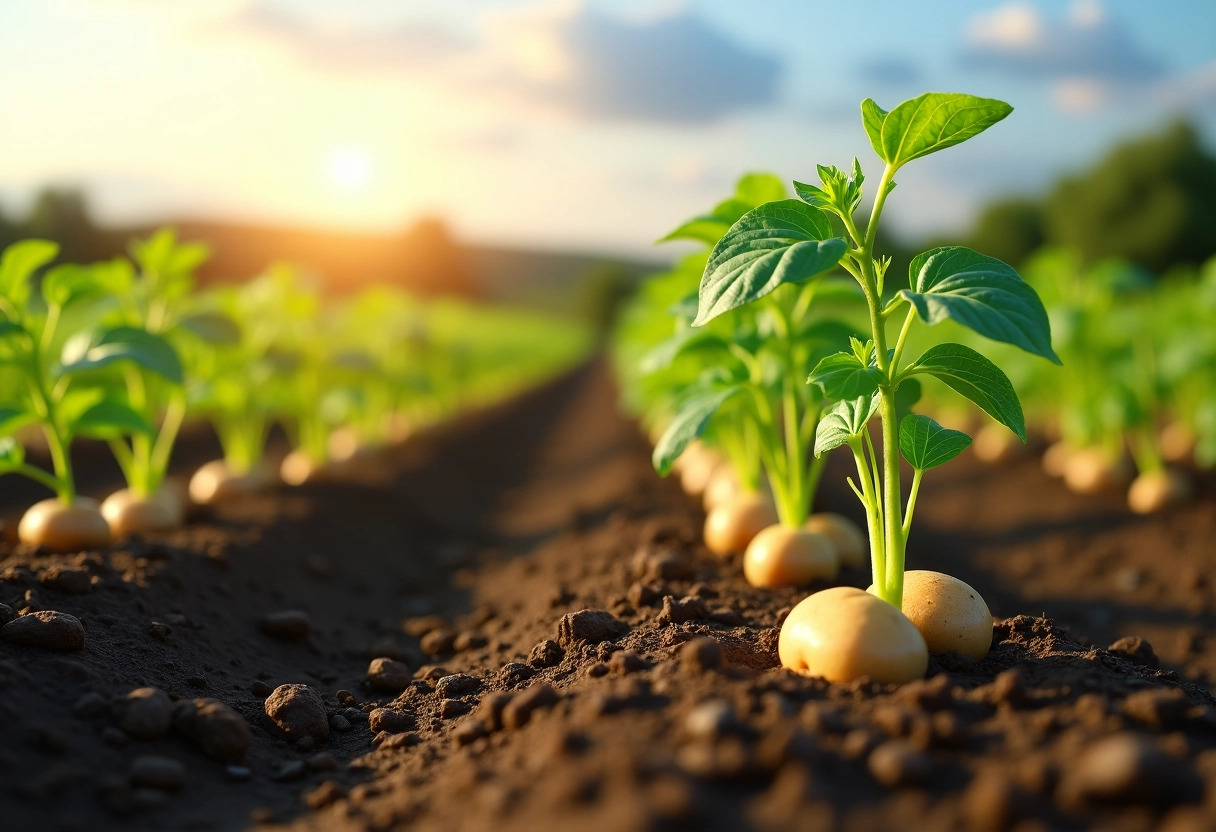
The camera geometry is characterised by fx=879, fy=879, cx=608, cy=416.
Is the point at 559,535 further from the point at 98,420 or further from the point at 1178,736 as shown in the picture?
the point at 1178,736

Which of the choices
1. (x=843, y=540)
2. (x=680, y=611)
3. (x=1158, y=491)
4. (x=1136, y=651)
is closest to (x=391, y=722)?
(x=680, y=611)

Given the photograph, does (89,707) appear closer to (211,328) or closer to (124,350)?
(124,350)

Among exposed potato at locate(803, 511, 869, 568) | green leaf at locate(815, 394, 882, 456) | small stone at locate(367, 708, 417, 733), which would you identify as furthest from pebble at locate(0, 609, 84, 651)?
exposed potato at locate(803, 511, 869, 568)

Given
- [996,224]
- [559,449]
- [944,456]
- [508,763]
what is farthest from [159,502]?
[996,224]

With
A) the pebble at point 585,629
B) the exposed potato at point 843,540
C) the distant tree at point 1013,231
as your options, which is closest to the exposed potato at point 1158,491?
the exposed potato at point 843,540

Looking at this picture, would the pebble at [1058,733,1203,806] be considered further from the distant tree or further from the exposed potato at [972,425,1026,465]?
the distant tree

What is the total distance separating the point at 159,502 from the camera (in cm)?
459

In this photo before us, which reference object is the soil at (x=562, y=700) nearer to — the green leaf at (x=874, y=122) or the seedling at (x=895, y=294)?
the seedling at (x=895, y=294)

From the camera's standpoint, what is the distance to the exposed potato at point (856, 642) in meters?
2.06

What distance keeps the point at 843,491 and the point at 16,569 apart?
17.7 ft

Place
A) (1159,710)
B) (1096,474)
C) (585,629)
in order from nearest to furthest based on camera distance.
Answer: (1159,710), (585,629), (1096,474)

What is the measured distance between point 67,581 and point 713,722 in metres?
2.46

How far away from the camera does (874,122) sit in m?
2.29

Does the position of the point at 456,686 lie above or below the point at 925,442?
below
